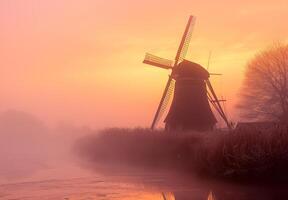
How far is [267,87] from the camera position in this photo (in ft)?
170

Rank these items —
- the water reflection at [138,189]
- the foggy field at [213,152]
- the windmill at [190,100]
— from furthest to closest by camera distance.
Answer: the windmill at [190,100], the foggy field at [213,152], the water reflection at [138,189]

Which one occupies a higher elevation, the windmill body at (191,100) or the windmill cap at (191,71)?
the windmill cap at (191,71)

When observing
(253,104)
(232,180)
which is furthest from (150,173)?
(253,104)

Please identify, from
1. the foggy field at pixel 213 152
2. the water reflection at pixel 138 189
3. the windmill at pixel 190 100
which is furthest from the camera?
the windmill at pixel 190 100

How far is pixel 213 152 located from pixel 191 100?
13.2 meters

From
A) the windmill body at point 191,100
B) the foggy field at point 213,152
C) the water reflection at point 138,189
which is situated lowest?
the water reflection at point 138,189

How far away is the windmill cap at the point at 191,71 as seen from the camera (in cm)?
4066

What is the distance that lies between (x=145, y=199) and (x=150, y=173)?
10.7 metres

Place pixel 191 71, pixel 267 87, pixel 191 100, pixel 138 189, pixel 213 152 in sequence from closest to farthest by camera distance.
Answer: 1. pixel 138 189
2. pixel 213 152
3. pixel 191 100
4. pixel 191 71
5. pixel 267 87

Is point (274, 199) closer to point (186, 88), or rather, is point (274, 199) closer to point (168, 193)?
point (168, 193)

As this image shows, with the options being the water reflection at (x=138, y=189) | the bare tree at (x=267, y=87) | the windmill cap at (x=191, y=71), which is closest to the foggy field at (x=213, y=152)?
the water reflection at (x=138, y=189)

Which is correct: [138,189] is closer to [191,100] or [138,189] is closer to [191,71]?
[191,100]

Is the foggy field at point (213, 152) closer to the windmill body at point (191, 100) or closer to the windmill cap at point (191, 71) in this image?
the windmill body at point (191, 100)

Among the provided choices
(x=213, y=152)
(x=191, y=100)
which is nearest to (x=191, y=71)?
(x=191, y=100)
